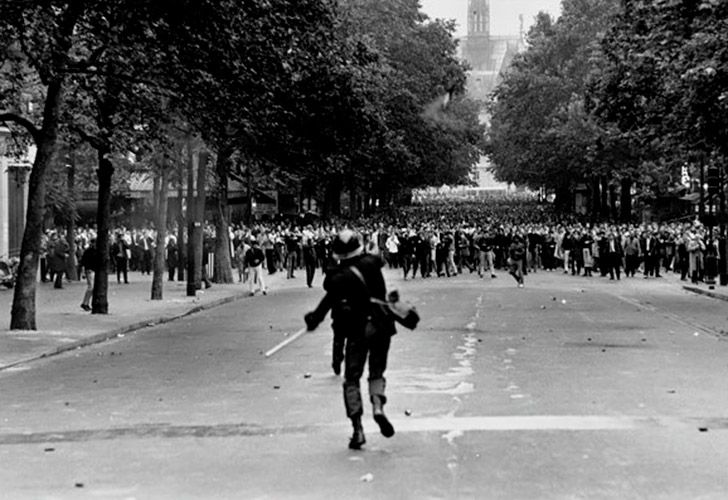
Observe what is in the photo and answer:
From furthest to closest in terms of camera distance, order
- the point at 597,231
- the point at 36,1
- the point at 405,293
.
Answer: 1. the point at 597,231
2. the point at 405,293
3. the point at 36,1

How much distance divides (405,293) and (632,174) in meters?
35.5

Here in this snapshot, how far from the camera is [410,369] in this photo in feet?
53.7

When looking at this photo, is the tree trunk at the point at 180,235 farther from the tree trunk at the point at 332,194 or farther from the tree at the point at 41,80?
the tree trunk at the point at 332,194

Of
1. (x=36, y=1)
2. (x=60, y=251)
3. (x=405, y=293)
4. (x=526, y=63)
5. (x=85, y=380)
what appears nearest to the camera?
(x=85, y=380)

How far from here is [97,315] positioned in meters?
27.6

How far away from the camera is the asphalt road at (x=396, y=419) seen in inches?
355

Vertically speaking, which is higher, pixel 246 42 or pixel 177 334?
pixel 246 42

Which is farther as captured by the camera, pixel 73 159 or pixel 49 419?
pixel 73 159

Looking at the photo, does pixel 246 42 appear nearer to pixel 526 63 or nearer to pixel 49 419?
pixel 49 419

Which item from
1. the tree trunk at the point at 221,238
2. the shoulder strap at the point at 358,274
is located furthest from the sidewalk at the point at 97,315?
the shoulder strap at the point at 358,274

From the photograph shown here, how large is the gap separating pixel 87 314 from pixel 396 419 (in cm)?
1711

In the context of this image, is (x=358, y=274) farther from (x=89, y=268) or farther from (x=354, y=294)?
(x=89, y=268)

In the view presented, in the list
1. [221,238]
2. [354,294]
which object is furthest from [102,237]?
[354,294]

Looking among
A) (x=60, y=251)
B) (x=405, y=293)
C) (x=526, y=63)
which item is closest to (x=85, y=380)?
(x=405, y=293)
